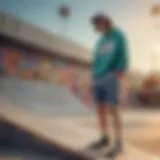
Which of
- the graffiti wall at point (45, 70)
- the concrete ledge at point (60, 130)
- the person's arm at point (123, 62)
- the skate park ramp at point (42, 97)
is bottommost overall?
the concrete ledge at point (60, 130)

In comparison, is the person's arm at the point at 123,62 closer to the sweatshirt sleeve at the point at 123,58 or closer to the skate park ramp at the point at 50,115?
the sweatshirt sleeve at the point at 123,58

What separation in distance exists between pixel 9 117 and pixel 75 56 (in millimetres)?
324

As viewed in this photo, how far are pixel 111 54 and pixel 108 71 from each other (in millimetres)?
59

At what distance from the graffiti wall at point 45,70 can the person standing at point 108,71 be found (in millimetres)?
55

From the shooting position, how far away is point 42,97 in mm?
1326

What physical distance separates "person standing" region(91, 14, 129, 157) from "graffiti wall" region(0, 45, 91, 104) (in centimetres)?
5

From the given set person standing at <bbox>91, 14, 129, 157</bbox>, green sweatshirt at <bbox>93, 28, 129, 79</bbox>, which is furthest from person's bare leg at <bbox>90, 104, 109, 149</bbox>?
green sweatshirt at <bbox>93, 28, 129, 79</bbox>

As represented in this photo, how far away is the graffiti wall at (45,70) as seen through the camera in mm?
1308

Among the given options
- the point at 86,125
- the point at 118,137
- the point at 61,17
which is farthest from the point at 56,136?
the point at 61,17

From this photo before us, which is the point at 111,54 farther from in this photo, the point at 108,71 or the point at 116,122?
the point at 116,122

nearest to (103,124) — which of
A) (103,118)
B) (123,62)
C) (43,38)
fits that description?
(103,118)

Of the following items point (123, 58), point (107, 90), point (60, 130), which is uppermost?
point (123, 58)

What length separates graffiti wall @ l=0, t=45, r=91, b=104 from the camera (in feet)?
4.29

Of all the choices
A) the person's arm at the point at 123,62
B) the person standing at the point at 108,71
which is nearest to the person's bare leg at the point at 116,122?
the person standing at the point at 108,71
